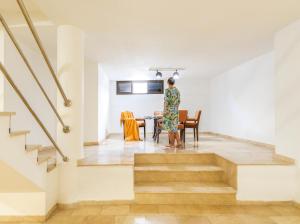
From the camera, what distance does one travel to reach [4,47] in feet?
12.9

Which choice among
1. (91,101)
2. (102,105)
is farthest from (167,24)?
(102,105)

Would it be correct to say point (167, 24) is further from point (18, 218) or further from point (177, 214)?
point (18, 218)

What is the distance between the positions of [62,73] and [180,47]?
238 centimetres

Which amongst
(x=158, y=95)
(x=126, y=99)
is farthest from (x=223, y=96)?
(x=126, y=99)

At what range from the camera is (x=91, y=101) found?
6.20 m

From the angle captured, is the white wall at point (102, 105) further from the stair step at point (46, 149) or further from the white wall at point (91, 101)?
the stair step at point (46, 149)

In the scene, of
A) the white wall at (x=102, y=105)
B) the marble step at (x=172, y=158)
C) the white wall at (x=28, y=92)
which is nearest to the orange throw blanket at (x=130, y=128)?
the white wall at (x=102, y=105)

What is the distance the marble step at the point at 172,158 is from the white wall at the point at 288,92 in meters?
1.20

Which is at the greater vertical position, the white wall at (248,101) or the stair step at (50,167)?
the white wall at (248,101)

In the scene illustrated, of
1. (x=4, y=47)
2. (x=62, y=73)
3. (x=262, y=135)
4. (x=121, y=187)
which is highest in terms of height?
(x=4, y=47)

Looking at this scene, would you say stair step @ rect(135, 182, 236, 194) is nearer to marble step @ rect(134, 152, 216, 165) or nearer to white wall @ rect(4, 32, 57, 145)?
marble step @ rect(134, 152, 216, 165)

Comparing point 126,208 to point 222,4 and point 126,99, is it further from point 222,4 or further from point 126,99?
point 126,99

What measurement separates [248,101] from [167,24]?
3707 millimetres

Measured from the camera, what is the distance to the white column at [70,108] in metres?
3.33
